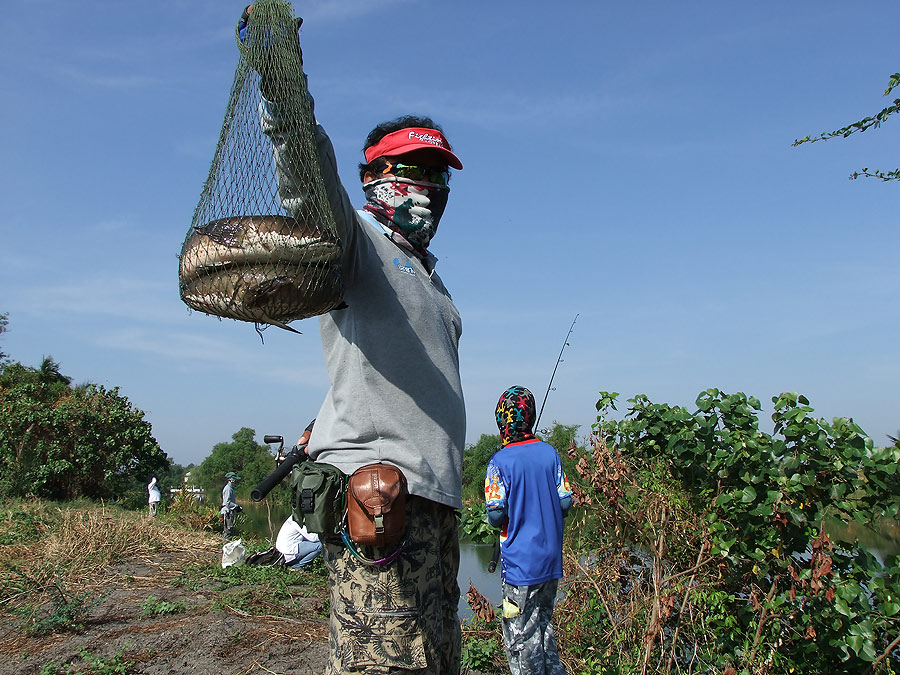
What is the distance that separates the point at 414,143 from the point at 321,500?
3.83ft

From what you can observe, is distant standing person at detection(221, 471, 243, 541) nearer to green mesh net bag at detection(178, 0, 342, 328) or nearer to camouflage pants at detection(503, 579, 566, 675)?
camouflage pants at detection(503, 579, 566, 675)

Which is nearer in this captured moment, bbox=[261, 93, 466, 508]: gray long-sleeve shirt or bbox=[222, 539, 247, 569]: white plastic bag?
bbox=[261, 93, 466, 508]: gray long-sleeve shirt

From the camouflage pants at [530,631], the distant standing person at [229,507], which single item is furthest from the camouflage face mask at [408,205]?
the distant standing person at [229,507]

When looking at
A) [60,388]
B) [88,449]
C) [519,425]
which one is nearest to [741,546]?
[519,425]

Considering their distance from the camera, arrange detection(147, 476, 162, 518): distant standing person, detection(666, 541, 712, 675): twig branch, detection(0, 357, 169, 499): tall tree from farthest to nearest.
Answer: detection(0, 357, 169, 499): tall tree → detection(147, 476, 162, 518): distant standing person → detection(666, 541, 712, 675): twig branch

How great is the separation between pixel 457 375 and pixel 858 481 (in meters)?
2.24

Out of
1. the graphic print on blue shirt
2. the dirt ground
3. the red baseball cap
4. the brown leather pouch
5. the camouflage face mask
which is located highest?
the red baseball cap

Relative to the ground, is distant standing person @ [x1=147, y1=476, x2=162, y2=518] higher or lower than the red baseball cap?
lower

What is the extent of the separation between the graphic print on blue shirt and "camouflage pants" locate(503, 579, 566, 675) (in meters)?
2.49

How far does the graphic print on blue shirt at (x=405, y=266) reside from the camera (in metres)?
2.15

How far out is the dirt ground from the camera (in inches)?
165

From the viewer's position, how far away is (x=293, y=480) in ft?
6.70

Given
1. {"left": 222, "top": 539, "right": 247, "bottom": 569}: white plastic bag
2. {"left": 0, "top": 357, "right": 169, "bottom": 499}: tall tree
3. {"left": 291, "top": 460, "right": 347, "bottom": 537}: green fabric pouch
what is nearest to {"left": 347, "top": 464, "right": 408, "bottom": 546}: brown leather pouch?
{"left": 291, "top": 460, "right": 347, "bottom": 537}: green fabric pouch

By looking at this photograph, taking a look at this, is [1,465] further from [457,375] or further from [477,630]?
[457,375]
